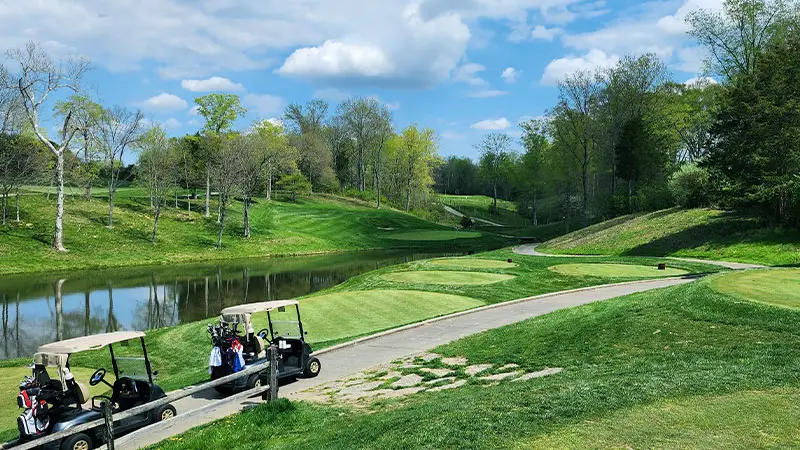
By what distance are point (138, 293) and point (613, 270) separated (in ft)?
92.3

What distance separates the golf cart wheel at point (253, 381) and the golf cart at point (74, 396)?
1700 millimetres

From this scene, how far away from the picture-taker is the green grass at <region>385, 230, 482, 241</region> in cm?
7525

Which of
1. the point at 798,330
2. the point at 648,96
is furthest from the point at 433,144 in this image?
the point at 798,330

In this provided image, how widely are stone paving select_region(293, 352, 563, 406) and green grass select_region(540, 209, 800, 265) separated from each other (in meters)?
27.6

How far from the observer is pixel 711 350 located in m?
12.4

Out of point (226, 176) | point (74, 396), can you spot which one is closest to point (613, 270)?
point (74, 396)

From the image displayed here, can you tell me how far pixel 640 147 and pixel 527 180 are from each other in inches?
1530

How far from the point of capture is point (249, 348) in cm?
1363

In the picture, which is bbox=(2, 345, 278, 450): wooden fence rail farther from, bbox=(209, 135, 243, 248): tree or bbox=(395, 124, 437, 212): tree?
bbox=(395, 124, 437, 212): tree

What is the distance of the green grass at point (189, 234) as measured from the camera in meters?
46.5

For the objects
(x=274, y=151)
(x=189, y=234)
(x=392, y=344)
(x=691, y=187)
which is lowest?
(x=392, y=344)

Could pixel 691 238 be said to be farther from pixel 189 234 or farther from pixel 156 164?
pixel 156 164

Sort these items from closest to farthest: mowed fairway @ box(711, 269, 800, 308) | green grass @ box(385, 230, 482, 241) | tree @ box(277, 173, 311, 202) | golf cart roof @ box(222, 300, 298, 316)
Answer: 1. golf cart roof @ box(222, 300, 298, 316)
2. mowed fairway @ box(711, 269, 800, 308)
3. green grass @ box(385, 230, 482, 241)
4. tree @ box(277, 173, 311, 202)

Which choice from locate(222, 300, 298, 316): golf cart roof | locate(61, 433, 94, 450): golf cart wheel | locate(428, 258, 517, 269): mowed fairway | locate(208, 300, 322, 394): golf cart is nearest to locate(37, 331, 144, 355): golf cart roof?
locate(61, 433, 94, 450): golf cart wheel
